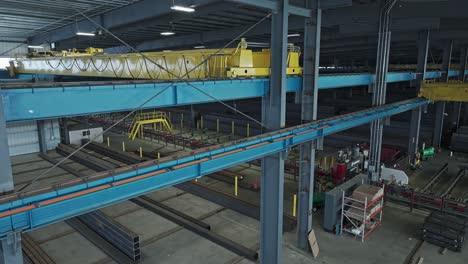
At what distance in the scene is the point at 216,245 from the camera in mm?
10812

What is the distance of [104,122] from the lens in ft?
95.0

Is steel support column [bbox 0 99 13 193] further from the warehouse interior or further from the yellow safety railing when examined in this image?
the yellow safety railing

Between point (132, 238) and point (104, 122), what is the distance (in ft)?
70.7

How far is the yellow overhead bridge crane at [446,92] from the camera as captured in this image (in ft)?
52.1

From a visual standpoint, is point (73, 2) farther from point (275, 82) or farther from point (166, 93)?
point (275, 82)

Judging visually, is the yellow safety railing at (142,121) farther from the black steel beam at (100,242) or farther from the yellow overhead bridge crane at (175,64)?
the black steel beam at (100,242)

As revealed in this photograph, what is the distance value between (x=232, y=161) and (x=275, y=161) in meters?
1.94

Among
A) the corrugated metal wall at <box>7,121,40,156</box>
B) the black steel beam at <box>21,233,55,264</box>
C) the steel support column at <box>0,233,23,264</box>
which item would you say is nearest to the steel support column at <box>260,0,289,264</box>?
the steel support column at <box>0,233,23,264</box>

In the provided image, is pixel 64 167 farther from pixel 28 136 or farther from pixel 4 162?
pixel 4 162

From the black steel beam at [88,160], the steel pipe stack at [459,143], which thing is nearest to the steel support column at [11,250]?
the black steel beam at [88,160]

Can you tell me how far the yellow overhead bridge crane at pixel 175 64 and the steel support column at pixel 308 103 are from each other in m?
0.37

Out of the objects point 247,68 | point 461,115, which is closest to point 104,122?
point 247,68

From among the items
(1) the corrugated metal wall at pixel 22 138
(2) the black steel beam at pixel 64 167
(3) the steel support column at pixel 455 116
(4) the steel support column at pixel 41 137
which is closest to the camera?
(2) the black steel beam at pixel 64 167

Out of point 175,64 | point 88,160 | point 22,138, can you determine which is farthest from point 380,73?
point 22,138
